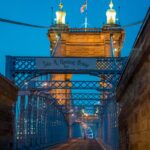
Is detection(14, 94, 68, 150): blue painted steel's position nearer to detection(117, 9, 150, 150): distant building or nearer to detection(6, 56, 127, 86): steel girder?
detection(6, 56, 127, 86): steel girder

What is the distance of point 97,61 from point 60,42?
6566 cm

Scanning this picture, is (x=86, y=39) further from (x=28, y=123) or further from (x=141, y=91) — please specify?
(x=141, y=91)

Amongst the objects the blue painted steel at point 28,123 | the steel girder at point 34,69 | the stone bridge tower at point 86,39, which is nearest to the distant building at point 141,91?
the blue painted steel at point 28,123

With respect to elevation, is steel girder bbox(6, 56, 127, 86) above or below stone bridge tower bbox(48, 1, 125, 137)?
below

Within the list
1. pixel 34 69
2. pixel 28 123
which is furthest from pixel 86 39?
pixel 34 69

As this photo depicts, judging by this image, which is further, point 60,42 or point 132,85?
point 60,42

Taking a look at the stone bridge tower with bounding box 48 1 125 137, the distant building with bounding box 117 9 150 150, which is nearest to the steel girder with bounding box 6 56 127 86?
the distant building with bounding box 117 9 150 150

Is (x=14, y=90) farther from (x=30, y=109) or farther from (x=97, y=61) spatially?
(x=30, y=109)

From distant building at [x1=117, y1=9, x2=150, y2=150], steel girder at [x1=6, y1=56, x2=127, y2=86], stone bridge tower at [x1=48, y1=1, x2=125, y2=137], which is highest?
stone bridge tower at [x1=48, y1=1, x2=125, y2=137]

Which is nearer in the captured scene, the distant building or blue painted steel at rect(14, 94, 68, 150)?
the distant building

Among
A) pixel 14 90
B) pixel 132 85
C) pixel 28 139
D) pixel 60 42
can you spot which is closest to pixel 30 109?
pixel 28 139

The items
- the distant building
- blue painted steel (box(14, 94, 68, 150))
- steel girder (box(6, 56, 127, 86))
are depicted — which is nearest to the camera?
the distant building

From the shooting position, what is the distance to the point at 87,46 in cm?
10281

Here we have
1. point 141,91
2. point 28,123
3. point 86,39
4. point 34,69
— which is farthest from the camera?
point 86,39
